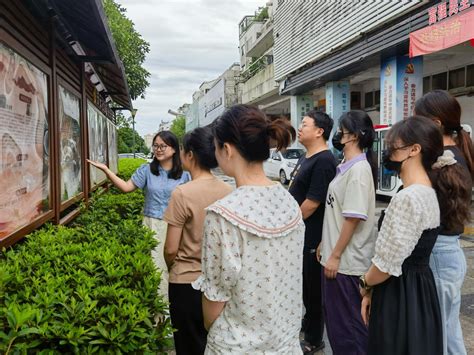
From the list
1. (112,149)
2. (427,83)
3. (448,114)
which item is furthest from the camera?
(427,83)

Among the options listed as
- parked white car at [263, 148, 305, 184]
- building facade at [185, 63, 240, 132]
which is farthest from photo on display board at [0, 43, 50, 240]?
building facade at [185, 63, 240, 132]

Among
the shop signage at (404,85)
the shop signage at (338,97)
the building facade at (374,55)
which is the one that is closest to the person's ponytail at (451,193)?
the building facade at (374,55)

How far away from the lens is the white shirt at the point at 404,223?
6.23 ft

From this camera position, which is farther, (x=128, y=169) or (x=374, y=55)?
(x=374, y=55)

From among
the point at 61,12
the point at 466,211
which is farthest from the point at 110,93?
the point at 466,211

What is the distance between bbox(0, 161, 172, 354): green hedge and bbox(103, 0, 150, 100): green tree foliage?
59.1ft

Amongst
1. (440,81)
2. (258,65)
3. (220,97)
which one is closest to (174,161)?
(440,81)

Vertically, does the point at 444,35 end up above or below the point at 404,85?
above

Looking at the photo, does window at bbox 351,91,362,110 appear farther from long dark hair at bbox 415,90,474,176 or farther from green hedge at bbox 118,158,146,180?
long dark hair at bbox 415,90,474,176

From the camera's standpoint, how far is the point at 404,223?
190 cm

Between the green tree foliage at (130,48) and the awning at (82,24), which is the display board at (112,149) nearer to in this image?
the awning at (82,24)

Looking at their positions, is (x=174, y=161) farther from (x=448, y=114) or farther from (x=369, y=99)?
(x=369, y=99)

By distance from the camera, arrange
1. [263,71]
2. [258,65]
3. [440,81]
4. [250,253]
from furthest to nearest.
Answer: [258,65] < [263,71] < [440,81] < [250,253]

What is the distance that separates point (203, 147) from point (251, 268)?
1.20 m
